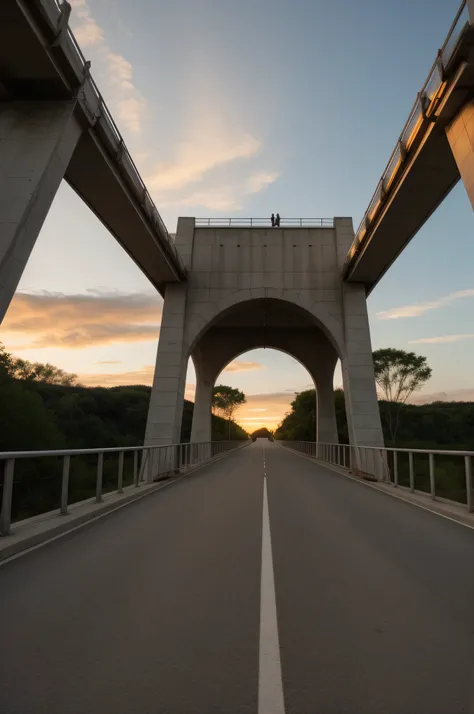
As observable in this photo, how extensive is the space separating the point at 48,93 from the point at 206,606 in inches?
505

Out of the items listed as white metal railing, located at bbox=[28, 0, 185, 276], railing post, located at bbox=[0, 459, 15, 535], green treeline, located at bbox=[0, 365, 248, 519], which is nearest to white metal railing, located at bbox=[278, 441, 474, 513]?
railing post, located at bbox=[0, 459, 15, 535]

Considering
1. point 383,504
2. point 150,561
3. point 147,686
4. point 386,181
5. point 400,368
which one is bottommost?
point 147,686

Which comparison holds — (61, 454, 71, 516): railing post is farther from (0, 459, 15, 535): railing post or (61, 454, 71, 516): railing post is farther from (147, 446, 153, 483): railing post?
(147, 446, 153, 483): railing post

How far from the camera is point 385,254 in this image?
21766 millimetres

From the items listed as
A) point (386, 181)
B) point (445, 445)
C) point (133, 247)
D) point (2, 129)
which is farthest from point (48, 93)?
point (445, 445)

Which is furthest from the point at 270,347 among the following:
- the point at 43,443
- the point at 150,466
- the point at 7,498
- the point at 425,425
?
the point at 425,425

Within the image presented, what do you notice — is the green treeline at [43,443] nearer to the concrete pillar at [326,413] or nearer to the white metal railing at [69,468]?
the white metal railing at [69,468]

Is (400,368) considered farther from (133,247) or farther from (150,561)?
(150,561)

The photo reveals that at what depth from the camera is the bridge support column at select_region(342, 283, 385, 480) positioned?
24047 mm

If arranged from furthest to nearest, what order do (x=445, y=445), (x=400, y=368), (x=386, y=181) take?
(x=445, y=445)
(x=400, y=368)
(x=386, y=181)

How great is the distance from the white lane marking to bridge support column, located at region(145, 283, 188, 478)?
19242mm

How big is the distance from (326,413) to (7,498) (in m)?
35.8

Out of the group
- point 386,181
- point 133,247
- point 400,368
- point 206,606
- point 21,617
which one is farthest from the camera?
point 400,368

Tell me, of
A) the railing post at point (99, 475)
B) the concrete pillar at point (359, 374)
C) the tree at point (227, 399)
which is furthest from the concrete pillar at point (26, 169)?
the tree at point (227, 399)
